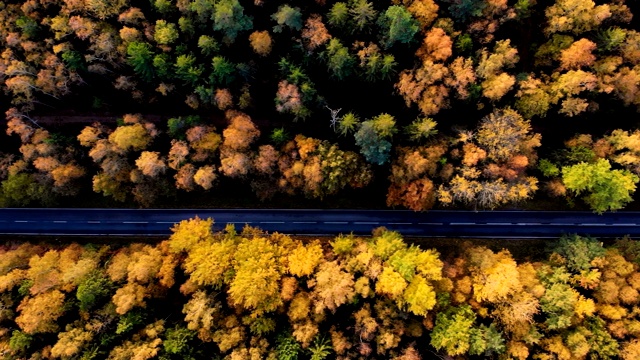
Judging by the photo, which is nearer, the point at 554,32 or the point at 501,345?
the point at 501,345

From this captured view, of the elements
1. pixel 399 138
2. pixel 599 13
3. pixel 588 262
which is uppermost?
pixel 599 13

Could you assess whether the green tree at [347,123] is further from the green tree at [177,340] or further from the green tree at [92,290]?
the green tree at [92,290]

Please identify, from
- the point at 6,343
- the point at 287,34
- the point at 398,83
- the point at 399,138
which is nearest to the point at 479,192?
the point at 399,138

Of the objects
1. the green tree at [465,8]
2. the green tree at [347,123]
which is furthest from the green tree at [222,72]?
the green tree at [465,8]

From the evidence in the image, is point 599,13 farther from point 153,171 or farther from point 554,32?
point 153,171

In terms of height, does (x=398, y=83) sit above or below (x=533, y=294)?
above

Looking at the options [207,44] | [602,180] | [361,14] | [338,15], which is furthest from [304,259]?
[602,180]
